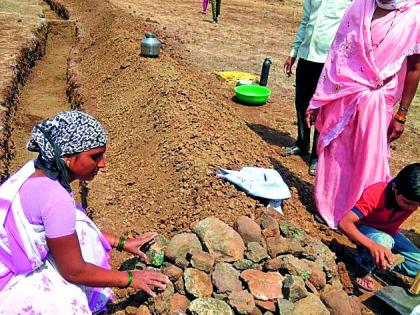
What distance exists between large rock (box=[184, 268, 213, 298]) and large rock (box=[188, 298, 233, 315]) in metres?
0.06

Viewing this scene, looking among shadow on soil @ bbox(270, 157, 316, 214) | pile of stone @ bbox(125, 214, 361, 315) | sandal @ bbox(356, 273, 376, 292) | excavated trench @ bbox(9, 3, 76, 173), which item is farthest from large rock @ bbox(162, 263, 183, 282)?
excavated trench @ bbox(9, 3, 76, 173)

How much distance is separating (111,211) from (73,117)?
1.87 m

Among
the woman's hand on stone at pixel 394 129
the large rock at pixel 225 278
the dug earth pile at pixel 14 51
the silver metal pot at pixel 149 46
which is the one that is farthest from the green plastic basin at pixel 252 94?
the large rock at pixel 225 278

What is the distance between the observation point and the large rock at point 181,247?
2622mm

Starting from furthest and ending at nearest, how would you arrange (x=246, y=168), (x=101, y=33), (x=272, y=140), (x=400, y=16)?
(x=101, y=33)
(x=272, y=140)
(x=246, y=168)
(x=400, y=16)

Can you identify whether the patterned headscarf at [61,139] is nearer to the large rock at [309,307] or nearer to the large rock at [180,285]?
the large rock at [180,285]

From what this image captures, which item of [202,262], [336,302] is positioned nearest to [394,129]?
[336,302]

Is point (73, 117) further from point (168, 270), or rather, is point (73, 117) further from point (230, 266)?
point (230, 266)

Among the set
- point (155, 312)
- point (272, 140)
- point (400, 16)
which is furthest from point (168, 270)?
point (272, 140)

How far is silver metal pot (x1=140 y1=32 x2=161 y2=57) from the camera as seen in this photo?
6371mm

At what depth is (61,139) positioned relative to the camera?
192 cm

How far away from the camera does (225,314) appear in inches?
91.0

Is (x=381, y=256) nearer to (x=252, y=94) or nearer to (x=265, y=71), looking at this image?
(x=252, y=94)

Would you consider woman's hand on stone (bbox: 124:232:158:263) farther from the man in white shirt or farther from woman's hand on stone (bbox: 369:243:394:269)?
the man in white shirt
